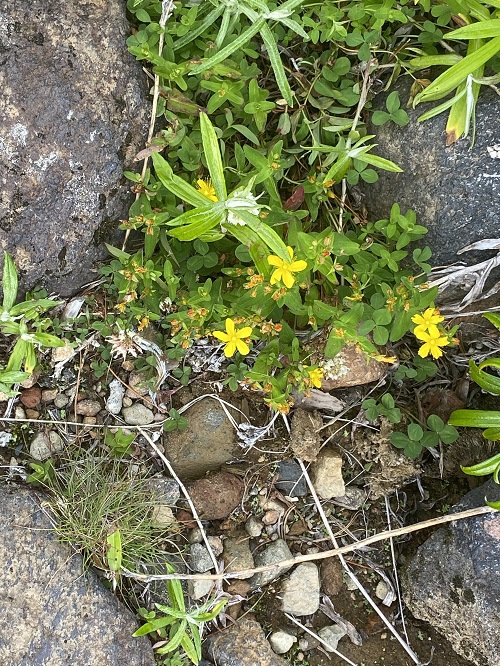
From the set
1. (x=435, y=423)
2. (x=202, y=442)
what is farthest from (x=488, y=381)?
(x=202, y=442)

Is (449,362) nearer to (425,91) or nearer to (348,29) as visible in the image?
(425,91)

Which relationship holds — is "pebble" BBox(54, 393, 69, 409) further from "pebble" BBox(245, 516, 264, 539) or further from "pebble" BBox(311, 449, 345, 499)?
"pebble" BBox(311, 449, 345, 499)

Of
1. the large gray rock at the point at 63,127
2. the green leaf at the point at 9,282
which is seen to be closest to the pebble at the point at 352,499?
the large gray rock at the point at 63,127

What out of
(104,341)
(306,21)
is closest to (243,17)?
(306,21)

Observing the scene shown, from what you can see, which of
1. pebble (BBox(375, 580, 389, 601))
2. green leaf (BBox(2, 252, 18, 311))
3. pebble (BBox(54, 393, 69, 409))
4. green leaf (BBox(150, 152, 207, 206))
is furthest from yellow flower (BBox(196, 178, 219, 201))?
pebble (BBox(375, 580, 389, 601))

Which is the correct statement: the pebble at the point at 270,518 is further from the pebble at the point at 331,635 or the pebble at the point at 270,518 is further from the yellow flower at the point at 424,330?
the yellow flower at the point at 424,330
